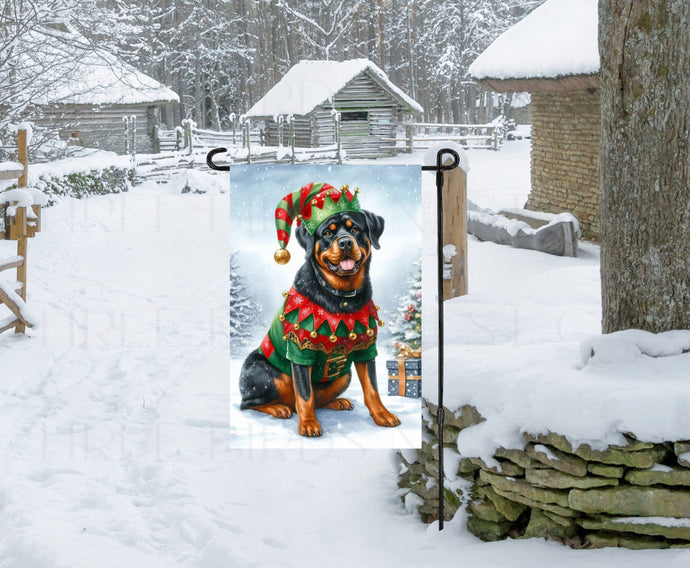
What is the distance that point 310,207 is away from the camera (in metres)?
3.24

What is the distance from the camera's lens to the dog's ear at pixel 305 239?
3260 mm

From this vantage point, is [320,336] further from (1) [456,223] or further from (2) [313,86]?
(2) [313,86]

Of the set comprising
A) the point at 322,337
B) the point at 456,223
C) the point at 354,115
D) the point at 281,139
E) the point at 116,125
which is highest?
the point at 354,115

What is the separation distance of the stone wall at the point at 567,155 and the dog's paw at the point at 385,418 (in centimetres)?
1069

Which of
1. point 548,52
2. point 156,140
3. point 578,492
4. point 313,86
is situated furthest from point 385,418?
point 313,86

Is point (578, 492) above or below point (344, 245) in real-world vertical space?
below

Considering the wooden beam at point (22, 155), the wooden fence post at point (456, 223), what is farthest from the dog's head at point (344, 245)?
the wooden beam at point (22, 155)

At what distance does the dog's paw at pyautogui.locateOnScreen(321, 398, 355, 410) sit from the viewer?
3.34 m

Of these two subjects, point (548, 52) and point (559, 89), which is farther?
point (548, 52)

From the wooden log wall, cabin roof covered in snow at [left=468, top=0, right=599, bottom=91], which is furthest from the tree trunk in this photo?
the wooden log wall

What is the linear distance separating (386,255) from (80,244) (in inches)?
442

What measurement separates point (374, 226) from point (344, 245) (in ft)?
0.50

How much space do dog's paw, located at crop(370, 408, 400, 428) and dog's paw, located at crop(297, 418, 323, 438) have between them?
21 centimetres

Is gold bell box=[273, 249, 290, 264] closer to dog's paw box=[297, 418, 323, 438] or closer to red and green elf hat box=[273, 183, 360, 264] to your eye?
red and green elf hat box=[273, 183, 360, 264]
